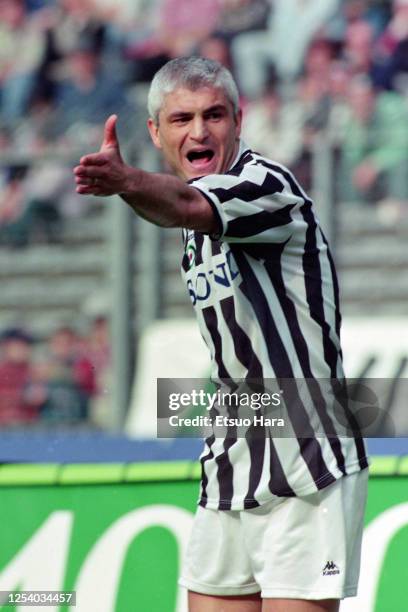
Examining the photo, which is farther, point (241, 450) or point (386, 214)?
point (386, 214)

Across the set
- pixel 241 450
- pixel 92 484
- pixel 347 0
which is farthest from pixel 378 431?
pixel 347 0

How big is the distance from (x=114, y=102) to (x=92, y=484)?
411 centimetres

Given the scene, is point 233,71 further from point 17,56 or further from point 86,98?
point 17,56

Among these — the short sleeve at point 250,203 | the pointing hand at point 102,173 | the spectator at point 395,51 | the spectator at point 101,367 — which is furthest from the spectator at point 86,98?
the pointing hand at point 102,173

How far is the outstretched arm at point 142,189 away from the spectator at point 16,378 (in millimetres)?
4247

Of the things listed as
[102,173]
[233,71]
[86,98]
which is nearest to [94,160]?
[102,173]

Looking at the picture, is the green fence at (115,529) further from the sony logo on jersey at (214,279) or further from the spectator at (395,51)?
the spectator at (395,51)

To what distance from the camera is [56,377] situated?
668 centimetres

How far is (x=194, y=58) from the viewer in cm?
279

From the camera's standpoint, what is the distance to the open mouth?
272 centimetres

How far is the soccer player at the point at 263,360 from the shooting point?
2543 mm

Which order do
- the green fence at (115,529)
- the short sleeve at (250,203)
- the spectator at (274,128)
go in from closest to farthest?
the short sleeve at (250,203), the green fence at (115,529), the spectator at (274,128)

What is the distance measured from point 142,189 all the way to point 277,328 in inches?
20.7

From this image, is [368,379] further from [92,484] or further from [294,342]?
[294,342]
